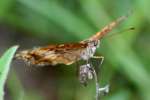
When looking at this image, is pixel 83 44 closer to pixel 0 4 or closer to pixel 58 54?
pixel 58 54

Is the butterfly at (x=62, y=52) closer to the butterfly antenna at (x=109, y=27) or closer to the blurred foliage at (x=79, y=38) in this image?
the butterfly antenna at (x=109, y=27)

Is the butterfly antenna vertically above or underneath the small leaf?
above

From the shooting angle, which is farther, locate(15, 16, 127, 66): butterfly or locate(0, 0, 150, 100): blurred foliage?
locate(0, 0, 150, 100): blurred foliage

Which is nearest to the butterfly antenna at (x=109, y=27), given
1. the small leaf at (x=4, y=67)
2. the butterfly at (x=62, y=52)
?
the butterfly at (x=62, y=52)

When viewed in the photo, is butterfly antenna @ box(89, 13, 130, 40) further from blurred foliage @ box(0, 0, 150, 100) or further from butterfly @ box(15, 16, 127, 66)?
blurred foliage @ box(0, 0, 150, 100)

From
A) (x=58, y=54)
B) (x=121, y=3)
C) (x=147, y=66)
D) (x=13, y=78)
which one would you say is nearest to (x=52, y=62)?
(x=58, y=54)

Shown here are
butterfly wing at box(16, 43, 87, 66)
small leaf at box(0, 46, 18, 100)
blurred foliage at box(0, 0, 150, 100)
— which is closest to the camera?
small leaf at box(0, 46, 18, 100)

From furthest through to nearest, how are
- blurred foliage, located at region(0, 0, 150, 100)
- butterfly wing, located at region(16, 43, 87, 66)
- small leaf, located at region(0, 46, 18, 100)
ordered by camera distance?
blurred foliage, located at region(0, 0, 150, 100), butterfly wing, located at region(16, 43, 87, 66), small leaf, located at region(0, 46, 18, 100)

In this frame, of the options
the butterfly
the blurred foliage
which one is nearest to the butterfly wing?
the butterfly
